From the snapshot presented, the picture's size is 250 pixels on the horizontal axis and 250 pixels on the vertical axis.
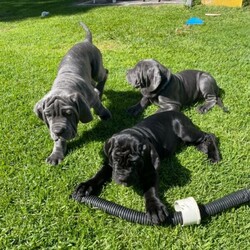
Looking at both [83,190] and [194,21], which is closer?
[83,190]

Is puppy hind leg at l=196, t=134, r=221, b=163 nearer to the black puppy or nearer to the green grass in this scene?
the black puppy

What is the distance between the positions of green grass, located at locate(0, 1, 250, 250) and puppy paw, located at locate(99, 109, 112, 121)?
0.29 feet

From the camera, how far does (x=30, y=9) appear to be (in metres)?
15.6

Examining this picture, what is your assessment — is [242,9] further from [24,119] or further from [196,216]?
[196,216]

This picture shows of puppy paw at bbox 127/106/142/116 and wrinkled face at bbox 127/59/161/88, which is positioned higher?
wrinkled face at bbox 127/59/161/88

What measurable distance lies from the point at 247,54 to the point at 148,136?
484 cm

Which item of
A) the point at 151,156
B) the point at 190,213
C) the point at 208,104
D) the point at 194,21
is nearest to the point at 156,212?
the point at 190,213

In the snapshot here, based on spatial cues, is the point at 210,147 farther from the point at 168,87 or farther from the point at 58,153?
the point at 58,153

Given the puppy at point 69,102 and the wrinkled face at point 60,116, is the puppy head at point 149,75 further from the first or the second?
the wrinkled face at point 60,116

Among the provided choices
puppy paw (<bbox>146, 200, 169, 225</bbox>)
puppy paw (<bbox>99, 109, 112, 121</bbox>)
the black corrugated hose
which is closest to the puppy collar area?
the black corrugated hose

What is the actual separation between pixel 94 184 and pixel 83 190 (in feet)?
0.47

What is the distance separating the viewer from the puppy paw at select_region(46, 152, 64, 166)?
13.0 feet

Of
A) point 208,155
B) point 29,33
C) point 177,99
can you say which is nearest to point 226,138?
point 208,155

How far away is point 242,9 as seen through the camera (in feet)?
38.4
